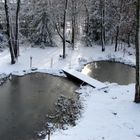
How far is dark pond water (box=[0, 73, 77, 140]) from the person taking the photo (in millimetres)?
14449

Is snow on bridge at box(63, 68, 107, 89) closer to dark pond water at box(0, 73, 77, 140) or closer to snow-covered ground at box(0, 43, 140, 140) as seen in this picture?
snow-covered ground at box(0, 43, 140, 140)

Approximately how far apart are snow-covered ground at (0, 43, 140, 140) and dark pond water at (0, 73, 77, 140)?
53.4 inches

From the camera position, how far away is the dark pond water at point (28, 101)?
14.4 m

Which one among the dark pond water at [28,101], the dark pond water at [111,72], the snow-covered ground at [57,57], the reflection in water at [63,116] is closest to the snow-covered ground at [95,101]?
the snow-covered ground at [57,57]

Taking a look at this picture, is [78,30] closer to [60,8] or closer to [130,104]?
[60,8]

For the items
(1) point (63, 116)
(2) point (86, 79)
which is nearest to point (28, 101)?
(1) point (63, 116)

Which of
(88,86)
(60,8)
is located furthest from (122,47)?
(88,86)

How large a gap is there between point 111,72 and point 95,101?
8523 mm

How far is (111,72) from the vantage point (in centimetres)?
2570

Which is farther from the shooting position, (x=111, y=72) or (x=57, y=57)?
(x=57, y=57)

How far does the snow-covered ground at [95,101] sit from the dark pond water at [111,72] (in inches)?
39.4

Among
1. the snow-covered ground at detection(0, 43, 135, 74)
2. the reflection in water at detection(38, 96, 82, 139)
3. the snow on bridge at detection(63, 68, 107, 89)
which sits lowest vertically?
the reflection in water at detection(38, 96, 82, 139)

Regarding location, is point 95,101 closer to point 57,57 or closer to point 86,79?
point 86,79

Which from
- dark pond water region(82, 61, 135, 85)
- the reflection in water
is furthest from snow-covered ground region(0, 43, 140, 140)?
dark pond water region(82, 61, 135, 85)
